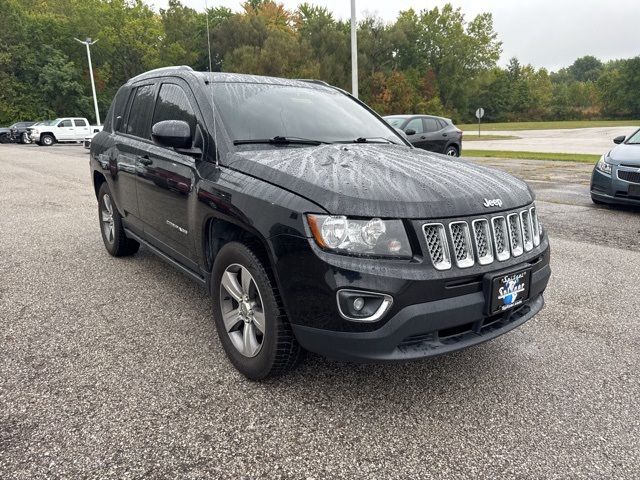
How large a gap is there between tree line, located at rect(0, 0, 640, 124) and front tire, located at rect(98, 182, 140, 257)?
35.3 metres

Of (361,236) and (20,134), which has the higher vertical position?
(20,134)

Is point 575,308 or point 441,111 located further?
point 441,111

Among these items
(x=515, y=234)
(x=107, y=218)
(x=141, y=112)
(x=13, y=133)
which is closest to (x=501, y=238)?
(x=515, y=234)

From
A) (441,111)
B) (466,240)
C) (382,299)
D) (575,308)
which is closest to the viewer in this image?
(382,299)

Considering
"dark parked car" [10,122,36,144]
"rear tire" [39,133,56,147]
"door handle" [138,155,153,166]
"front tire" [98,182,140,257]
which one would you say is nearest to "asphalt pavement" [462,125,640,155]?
"front tire" [98,182,140,257]

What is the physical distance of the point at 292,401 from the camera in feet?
8.48

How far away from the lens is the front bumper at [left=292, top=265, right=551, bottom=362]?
2.21m

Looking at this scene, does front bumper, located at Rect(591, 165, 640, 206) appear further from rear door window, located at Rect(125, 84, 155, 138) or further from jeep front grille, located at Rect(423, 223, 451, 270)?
rear door window, located at Rect(125, 84, 155, 138)

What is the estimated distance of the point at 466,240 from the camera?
2350 millimetres

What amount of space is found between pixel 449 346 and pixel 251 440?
102cm

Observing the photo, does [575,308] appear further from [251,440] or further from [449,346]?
[251,440]

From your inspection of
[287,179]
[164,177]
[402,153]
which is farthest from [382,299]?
[164,177]

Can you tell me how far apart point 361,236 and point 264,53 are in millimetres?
53683

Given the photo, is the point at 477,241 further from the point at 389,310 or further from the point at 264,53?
the point at 264,53
